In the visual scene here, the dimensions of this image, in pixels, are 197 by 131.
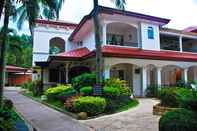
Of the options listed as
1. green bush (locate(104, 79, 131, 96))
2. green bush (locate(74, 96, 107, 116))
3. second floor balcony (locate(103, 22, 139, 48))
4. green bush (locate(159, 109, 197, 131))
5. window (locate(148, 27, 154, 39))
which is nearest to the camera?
green bush (locate(159, 109, 197, 131))

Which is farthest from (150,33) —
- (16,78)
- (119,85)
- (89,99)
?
(16,78)

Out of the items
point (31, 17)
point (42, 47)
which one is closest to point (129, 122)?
point (31, 17)

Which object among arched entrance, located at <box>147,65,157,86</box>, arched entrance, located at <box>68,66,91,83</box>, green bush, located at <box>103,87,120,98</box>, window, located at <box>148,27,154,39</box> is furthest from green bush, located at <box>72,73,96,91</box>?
window, located at <box>148,27,154,39</box>

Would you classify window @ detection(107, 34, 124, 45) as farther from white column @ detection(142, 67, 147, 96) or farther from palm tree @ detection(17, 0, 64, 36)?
palm tree @ detection(17, 0, 64, 36)

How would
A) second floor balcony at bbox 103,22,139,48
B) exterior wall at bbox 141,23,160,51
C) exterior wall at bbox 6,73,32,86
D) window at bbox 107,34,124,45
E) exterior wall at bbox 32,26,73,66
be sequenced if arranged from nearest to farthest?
1. exterior wall at bbox 141,23,160,51
2. second floor balcony at bbox 103,22,139,48
3. window at bbox 107,34,124,45
4. exterior wall at bbox 32,26,73,66
5. exterior wall at bbox 6,73,32,86

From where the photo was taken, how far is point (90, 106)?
42.0 feet

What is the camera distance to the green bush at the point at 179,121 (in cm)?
651

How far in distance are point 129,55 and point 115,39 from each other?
19.2 feet

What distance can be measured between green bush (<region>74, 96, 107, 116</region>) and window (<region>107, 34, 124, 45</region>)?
1217cm

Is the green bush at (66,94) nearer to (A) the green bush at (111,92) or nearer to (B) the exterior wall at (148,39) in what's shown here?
(A) the green bush at (111,92)

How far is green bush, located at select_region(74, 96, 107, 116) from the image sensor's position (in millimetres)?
12758

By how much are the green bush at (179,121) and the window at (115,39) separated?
59.3 feet

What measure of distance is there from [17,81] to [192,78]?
37.0 metres

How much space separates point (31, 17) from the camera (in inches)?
512
